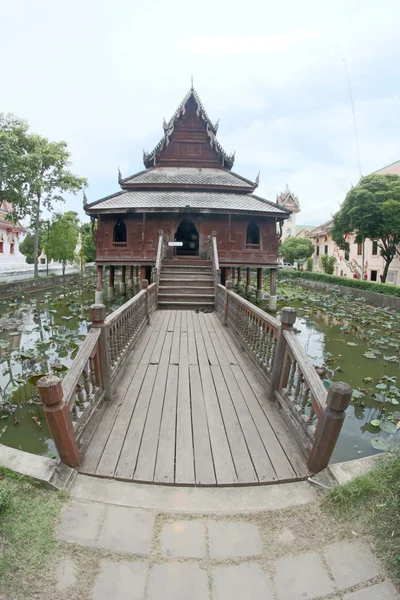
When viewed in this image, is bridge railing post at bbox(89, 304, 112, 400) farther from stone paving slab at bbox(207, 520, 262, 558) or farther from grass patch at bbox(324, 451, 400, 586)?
grass patch at bbox(324, 451, 400, 586)

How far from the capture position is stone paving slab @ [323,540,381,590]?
178cm

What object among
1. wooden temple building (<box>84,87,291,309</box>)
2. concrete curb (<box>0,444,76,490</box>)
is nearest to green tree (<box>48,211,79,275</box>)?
wooden temple building (<box>84,87,291,309</box>)

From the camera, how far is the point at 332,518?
2.16 metres

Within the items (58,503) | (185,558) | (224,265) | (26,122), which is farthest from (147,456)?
(26,122)

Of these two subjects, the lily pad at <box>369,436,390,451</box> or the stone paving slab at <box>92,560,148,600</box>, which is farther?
the lily pad at <box>369,436,390,451</box>

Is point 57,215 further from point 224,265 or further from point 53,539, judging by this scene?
point 53,539

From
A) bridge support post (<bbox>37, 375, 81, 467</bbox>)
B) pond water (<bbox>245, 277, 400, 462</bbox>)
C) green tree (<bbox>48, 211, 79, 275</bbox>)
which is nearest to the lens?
bridge support post (<bbox>37, 375, 81, 467</bbox>)

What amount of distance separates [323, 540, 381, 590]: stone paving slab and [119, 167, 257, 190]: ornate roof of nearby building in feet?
51.5

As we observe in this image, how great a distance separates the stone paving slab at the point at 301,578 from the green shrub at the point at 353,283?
1750 centimetres

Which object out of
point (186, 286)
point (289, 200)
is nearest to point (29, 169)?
point (186, 286)

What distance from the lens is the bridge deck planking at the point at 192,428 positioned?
2600 mm

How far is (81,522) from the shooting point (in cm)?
210

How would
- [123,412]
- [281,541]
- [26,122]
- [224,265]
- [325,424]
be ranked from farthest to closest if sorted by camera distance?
[26,122], [224,265], [123,412], [325,424], [281,541]

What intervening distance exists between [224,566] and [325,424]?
112cm
